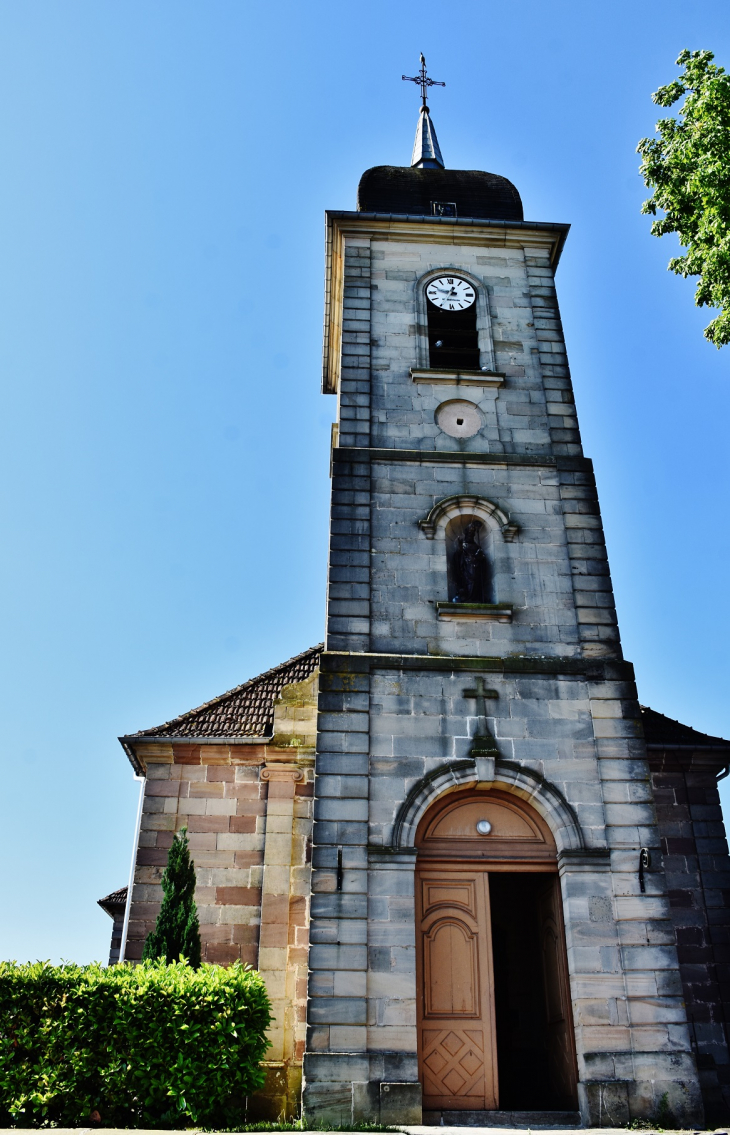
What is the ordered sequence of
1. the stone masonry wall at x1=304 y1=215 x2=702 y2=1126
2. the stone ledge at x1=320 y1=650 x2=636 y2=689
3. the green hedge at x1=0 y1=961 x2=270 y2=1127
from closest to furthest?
the green hedge at x1=0 y1=961 x2=270 y2=1127, the stone masonry wall at x1=304 y1=215 x2=702 y2=1126, the stone ledge at x1=320 y1=650 x2=636 y2=689

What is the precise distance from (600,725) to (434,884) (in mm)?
2790

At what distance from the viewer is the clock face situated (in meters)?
15.0

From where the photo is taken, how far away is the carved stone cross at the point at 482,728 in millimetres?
10984

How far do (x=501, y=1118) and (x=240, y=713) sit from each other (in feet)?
21.5

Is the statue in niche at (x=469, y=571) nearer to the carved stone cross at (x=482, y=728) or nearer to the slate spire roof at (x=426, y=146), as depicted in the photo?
the carved stone cross at (x=482, y=728)

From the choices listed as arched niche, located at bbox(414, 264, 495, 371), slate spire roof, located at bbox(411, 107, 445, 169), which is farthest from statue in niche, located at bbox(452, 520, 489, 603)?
slate spire roof, located at bbox(411, 107, 445, 169)

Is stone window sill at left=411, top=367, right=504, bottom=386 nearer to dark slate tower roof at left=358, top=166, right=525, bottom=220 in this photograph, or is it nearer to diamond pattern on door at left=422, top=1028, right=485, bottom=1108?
dark slate tower roof at left=358, top=166, right=525, bottom=220

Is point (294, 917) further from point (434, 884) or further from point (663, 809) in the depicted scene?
point (663, 809)

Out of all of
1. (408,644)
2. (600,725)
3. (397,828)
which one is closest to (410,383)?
(408,644)

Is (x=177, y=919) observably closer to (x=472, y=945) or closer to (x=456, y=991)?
(x=456, y=991)

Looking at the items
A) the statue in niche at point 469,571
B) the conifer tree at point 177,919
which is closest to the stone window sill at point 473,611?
the statue in niche at point 469,571

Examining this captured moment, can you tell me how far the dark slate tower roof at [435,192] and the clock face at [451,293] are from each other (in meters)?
1.60

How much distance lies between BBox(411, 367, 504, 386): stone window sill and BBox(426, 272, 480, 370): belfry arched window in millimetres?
746

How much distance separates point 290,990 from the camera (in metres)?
11.6
